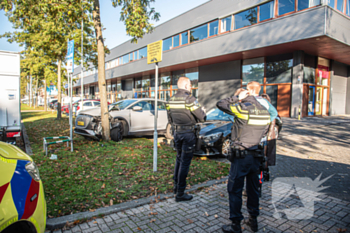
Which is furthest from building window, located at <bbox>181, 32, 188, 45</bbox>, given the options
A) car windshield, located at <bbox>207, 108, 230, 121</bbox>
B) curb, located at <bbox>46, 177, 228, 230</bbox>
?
curb, located at <bbox>46, 177, 228, 230</bbox>

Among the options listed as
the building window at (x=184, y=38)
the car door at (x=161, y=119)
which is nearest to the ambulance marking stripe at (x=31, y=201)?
the car door at (x=161, y=119)

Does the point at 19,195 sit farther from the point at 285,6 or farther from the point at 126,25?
the point at 285,6

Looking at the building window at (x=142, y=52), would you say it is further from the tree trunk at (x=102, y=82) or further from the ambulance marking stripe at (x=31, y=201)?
the ambulance marking stripe at (x=31, y=201)

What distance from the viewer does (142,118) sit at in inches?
360

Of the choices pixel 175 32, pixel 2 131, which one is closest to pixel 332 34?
pixel 175 32

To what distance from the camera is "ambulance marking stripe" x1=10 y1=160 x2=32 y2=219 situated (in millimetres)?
1801

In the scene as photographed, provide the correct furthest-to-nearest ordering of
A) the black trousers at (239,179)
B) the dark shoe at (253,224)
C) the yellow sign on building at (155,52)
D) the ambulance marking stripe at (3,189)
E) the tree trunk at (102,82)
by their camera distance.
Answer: the tree trunk at (102,82) → the yellow sign on building at (155,52) → the dark shoe at (253,224) → the black trousers at (239,179) → the ambulance marking stripe at (3,189)

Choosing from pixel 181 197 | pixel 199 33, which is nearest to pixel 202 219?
pixel 181 197

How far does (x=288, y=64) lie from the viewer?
16641 mm

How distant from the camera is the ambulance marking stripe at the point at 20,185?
1801 millimetres

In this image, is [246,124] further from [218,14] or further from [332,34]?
[218,14]

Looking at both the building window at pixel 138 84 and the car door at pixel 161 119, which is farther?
the building window at pixel 138 84

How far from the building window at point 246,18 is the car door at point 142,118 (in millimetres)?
12170

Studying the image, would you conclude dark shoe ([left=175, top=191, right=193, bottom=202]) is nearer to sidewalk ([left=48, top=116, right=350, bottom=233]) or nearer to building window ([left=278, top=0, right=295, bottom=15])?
sidewalk ([left=48, top=116, right=350, bottom=233])
